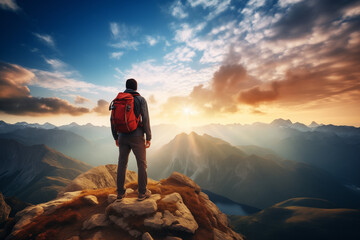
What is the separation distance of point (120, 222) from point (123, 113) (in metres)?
4.50

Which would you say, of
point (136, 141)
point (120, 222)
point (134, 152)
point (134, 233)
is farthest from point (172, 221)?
point (136, 141)

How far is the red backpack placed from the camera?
576cm

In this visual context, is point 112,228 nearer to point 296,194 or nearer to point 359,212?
point 359,212

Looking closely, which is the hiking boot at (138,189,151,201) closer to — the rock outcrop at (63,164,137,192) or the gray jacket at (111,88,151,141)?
the gray jacket at (111,88,151,141)

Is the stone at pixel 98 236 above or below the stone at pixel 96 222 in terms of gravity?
below

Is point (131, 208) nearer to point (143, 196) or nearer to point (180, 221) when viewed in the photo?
point (143, 196)

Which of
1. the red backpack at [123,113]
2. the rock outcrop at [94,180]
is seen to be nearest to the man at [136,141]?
the red backpack at [123,113]

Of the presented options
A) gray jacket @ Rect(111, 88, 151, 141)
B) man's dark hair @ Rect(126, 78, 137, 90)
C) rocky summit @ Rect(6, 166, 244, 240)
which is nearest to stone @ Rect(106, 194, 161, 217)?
rocky summit @ Rect(6, 166, 244, 240)

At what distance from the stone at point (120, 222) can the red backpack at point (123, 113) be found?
3.70 m

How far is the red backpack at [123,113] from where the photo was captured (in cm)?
576

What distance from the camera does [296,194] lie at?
197 meters

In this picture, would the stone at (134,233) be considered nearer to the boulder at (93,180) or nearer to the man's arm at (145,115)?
the man's arm at (145,115)

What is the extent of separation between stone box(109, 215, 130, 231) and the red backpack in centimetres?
370

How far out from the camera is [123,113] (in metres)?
5.78
